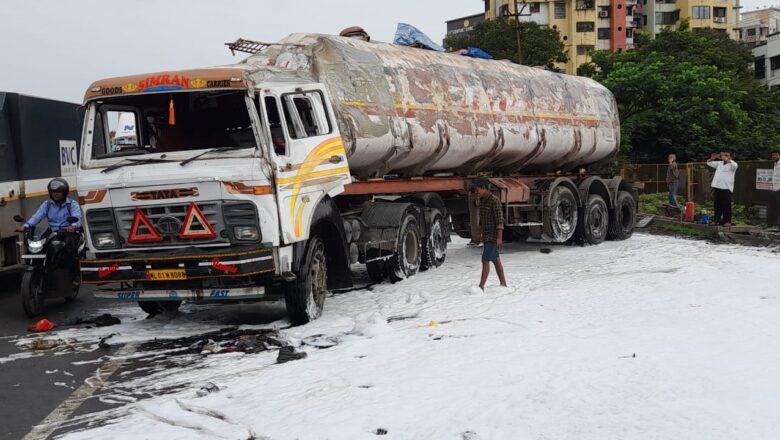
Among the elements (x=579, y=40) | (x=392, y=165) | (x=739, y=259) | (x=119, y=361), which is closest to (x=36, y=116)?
(x=392, y=165)

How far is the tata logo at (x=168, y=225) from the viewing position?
7801 millimetres

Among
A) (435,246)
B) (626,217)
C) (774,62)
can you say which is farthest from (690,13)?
(435,246)

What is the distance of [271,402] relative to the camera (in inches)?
220

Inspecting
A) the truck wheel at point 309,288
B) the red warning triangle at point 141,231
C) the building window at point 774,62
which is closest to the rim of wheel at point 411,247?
the truck wheel at point 309,288

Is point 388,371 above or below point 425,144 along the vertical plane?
below

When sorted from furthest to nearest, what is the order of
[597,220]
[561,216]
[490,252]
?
[597,220] → [561,216] → [490,252]

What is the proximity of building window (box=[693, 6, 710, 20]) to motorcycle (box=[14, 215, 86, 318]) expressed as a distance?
73773 millimetres

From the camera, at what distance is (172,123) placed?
8.02 metres

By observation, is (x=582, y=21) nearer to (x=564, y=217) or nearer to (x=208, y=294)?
(x=564, y=217)

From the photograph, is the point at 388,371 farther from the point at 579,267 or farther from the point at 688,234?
the point at 688,234

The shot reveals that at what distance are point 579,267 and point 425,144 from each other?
3.38 meters

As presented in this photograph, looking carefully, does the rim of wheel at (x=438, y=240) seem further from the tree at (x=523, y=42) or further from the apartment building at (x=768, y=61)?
the apartment building at (x=768, y=61)

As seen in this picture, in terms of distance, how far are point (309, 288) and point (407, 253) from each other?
374 cm

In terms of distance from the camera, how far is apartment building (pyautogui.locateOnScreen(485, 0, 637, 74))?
68062mm
